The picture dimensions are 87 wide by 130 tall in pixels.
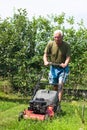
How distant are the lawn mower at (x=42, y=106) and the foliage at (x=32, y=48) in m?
A: 9.20

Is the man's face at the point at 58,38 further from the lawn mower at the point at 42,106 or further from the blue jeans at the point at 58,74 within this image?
the lawn mower at the point at 42,106

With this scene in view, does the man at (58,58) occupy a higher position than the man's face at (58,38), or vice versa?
the man's face at (58,38)

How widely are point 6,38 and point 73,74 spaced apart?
124 inches

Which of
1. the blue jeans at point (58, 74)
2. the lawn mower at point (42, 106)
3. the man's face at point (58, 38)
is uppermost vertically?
the man's face at point (58, 38)

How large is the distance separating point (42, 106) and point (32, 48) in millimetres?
10244

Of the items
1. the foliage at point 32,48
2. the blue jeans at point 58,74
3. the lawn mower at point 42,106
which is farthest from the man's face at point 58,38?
the foliage at point 32,48

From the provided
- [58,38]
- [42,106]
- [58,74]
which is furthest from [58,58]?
[42,106]

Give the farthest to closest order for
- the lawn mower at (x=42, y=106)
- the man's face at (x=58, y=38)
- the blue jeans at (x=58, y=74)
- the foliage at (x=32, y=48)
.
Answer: the foliage at (x=32, y=48) < the blue jeans at (x=58, y=74) < the man's face at (x=58, y=38) < the lawn mower at (x=42, y=106)

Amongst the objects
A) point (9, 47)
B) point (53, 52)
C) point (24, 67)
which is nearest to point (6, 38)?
point (9, 47)

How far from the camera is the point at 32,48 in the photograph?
1703cm

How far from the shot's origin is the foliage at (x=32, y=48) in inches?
648

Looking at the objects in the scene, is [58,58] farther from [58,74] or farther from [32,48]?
[32,48]

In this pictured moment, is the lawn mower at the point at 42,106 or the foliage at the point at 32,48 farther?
the foliage at the point at 32,48

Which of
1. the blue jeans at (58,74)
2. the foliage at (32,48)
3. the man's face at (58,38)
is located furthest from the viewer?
the foliage at (32,48)
